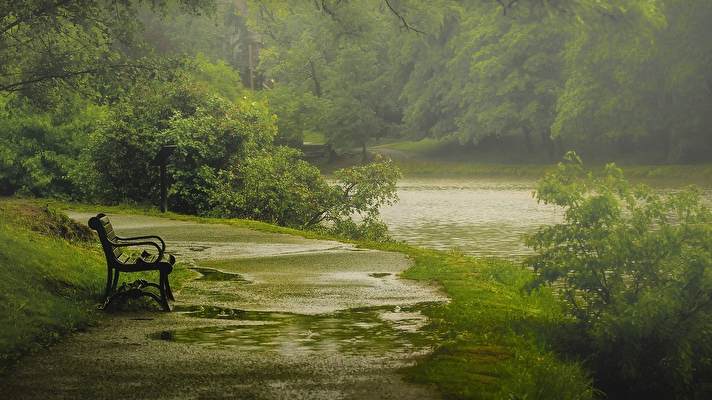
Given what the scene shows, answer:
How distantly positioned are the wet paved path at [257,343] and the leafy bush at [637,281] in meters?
1.64

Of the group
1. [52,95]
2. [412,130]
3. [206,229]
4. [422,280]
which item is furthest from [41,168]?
[412,130]

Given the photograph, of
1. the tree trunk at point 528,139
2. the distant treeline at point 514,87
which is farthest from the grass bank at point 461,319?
the tree trunk at point 528,139

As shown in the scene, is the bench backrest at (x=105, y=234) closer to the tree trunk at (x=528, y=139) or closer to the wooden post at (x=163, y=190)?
the wooden post at (x=163, y=190)

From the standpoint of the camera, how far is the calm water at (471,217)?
2602 centimetres

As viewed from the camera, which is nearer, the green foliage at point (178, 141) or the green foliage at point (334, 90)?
the green foliage at point (178, 141)

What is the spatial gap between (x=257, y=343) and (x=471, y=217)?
2526 cm

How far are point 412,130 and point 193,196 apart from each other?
187ft

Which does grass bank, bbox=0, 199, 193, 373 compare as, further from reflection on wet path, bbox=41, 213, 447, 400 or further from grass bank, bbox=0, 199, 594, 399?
reflection on wet path, bbox=41, 213, 447, 400

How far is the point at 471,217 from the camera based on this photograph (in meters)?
34.2

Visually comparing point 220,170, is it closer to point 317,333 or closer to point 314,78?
point 317,333

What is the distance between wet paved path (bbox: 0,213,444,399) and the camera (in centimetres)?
773

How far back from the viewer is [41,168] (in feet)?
92.9

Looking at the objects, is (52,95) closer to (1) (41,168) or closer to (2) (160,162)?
(2) (160,162)

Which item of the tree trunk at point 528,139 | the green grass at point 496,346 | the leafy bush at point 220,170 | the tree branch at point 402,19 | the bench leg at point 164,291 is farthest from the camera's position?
the tree trunk at point 528,139
